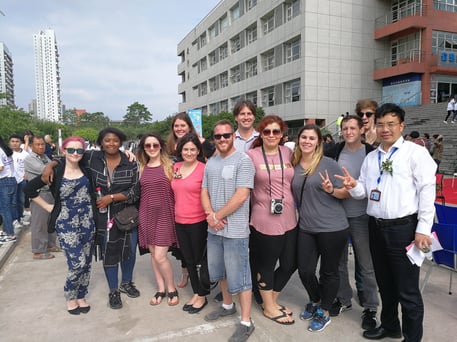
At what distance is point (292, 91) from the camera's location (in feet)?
85.7

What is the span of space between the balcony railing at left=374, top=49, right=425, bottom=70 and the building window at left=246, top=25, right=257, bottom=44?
1177 cm

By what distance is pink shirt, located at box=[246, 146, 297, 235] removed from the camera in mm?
2951

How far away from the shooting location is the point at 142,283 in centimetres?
426

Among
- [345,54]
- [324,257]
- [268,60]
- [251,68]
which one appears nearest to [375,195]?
[324,257]

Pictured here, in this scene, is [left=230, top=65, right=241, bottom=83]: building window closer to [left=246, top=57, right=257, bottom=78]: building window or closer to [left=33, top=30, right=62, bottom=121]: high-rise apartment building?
[left=246, top=57, right=257, bottom=78]: building window

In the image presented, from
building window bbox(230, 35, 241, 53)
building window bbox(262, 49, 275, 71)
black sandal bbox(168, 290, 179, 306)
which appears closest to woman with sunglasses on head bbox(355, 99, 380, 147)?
black sandal bbox(168, 290, 179, 306)

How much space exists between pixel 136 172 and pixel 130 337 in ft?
5.43

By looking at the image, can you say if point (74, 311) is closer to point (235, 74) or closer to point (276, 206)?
point (276, 206)

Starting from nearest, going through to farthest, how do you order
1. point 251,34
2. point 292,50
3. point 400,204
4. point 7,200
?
point 400,204, point 7,200, point 292,50, point 251,34

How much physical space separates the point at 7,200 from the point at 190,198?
4393mm

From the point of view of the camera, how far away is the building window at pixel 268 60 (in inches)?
1117

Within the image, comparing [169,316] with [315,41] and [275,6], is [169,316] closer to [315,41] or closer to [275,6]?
[315,41]

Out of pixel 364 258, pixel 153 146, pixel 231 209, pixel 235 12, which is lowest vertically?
pixel 364 258

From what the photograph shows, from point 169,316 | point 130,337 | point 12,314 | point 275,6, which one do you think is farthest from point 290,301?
point 275,6
